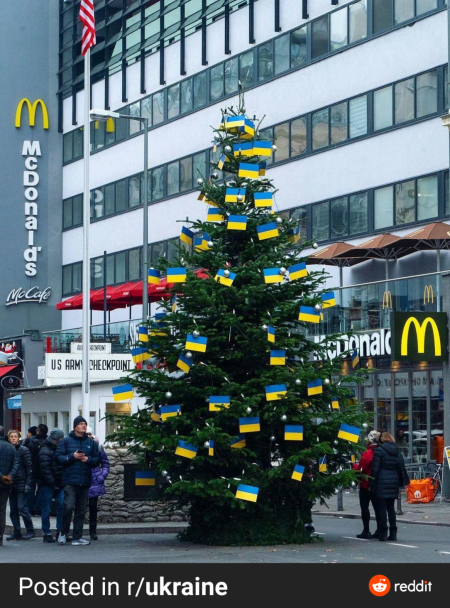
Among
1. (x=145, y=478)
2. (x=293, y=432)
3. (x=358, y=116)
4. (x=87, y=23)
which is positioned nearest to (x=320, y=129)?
(x=358, y=116)

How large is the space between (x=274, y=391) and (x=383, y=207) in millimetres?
20848

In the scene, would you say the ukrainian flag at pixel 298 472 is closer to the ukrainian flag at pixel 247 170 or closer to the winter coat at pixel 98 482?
the winter coat at pixel 98 482

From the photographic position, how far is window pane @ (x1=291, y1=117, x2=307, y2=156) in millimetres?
41219

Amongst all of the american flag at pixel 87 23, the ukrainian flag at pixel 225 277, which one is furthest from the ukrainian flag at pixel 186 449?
the american flag at pixel 87 23

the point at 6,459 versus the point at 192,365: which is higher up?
the point at 192,365

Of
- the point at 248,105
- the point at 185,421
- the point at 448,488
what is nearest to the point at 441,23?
the point at 248,105

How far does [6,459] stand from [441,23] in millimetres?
20948

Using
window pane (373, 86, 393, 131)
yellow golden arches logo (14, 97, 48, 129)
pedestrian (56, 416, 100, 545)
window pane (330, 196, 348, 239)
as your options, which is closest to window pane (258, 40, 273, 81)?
window pane (330, 196, 348, 239)

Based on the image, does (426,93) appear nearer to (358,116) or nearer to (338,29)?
(358,116)

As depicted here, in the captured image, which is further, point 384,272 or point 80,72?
point 80,72

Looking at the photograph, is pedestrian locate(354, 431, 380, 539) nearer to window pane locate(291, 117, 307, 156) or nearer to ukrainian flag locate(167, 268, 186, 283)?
ukrainian flag locate(167, 268, 186, 283)
